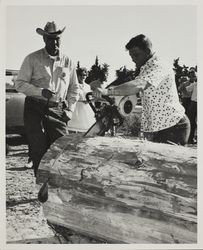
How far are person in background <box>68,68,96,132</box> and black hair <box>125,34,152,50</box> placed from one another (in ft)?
1.54

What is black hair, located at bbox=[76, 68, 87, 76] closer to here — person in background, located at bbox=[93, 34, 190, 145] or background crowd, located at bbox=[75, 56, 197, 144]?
background crowd, located at bbox=[75, 56, 197, 144]

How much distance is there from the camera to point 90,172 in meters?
2.44

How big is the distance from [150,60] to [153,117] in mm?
400

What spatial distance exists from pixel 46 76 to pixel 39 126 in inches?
16.1

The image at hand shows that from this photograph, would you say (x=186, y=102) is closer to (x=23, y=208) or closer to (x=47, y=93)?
(x=47, y=93)

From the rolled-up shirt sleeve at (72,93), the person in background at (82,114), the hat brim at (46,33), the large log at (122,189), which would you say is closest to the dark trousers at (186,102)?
the large log at (122,189)

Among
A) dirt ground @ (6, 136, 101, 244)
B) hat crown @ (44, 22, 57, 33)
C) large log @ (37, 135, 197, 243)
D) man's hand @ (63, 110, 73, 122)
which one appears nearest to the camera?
large log @ (37, 135, 197, 243)

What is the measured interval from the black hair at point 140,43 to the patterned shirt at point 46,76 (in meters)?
0.55

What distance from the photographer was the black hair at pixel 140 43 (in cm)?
282

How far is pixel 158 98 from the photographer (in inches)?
106

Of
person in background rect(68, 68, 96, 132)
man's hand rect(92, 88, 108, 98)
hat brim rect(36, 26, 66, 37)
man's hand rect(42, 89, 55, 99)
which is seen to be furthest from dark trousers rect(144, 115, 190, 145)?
hat brim rect(36, 26, 66, 37)

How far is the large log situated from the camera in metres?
2.28

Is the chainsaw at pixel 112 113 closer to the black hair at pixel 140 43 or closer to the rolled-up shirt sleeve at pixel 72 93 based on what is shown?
the black hair at pixel 140 43

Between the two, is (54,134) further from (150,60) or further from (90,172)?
(150,60)
